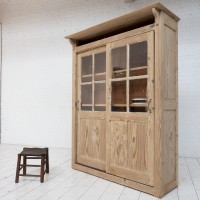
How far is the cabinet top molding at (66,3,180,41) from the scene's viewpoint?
108 inches

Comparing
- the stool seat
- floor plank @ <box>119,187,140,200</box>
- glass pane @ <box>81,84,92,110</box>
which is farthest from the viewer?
glass pane @ <box>81,84,92,110</box>

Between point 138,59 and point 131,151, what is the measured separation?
1161 millimetres

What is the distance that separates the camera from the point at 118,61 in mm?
3195

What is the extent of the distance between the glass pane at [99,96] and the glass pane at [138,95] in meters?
0.54

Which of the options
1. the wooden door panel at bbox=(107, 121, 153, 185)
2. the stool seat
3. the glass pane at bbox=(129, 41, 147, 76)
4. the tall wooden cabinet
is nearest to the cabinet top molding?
the tall wooden cabinet

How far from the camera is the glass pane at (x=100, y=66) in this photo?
3.40 m

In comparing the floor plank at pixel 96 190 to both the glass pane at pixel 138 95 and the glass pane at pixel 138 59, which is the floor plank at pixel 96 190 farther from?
the glass pane at pixel 138 59

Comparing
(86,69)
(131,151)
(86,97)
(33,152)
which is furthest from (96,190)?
(86,69)

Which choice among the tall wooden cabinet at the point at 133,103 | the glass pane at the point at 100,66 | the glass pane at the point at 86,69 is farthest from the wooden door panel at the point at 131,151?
the glass pane at the point at 86,69

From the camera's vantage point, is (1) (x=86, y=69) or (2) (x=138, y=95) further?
(1) (x=86, y=69)

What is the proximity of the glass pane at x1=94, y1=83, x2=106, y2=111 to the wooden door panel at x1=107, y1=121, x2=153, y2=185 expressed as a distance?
14.3 inches

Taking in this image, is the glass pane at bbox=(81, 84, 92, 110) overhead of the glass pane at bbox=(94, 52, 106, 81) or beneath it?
beneath

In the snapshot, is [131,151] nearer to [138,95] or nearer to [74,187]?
[138,95]

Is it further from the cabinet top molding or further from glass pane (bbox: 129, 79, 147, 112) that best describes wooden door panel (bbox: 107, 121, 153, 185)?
the cabinet top molding
